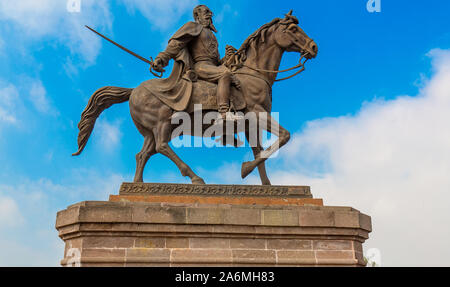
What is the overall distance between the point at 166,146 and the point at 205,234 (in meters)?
1.96

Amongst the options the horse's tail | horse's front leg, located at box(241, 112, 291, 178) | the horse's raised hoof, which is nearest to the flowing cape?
the horse's tail

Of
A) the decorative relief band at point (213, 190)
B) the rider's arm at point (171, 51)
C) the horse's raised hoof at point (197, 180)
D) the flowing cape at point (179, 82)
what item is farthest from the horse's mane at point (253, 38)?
the decorative relief band at point (213, 190)

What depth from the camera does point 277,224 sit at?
23.0 feet

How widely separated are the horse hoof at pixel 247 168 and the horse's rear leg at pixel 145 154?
169 cm

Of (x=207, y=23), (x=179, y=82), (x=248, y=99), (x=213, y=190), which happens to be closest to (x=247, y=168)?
(x=213, y=190)

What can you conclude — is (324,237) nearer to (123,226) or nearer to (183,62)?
(123,226)

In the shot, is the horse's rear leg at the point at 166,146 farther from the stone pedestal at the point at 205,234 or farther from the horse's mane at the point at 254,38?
the horse's mane at the point at 254,38

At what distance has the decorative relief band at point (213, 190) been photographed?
7.60 metres

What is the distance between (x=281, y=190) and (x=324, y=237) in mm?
1110

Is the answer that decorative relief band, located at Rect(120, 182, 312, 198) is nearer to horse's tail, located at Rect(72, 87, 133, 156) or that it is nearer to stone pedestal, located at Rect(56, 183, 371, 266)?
stone pedestal, located at Rect(56, 183, 371, 266)

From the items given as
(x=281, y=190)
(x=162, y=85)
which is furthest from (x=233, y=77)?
(x=281, y=190)

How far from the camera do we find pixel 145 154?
8.39 meters

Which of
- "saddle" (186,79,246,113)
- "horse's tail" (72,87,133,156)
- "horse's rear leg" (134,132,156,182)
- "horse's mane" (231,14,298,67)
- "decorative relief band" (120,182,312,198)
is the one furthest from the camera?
"horse's mane" (231,14,298,67)

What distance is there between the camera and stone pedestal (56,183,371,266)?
6.81 metres
